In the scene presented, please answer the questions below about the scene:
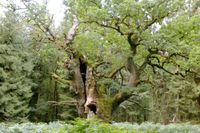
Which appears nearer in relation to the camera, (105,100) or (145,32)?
(145,32)

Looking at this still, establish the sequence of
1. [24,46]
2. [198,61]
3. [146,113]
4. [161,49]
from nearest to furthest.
Result: 1. [198,61]
2. [161,49]
3. [24,46]
4. [146,113]

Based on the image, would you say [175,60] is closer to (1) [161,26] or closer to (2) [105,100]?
(1) [161,26]

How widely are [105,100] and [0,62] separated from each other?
1449cm

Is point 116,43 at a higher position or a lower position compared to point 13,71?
lower

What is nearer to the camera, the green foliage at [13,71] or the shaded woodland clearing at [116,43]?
the shaded woodland clearing at [116,43]

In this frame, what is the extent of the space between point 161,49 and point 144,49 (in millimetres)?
1262

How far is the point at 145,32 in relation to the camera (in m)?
10.9

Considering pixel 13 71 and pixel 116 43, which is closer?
pixel 116 43

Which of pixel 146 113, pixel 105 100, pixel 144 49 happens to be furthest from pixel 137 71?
pixel 146 113

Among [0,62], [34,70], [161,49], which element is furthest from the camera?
[34,70]

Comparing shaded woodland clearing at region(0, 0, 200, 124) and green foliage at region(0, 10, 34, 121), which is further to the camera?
green foliage at region(0, 10, 34, 121)

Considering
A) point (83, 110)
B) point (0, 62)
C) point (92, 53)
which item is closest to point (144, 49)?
point (92, 53)

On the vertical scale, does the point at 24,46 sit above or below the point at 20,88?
above

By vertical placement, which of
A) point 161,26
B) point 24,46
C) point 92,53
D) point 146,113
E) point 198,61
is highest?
point 24,46
